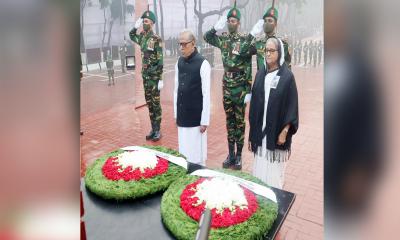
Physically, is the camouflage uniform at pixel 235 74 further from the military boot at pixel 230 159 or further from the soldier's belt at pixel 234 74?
the military boot at pixel 230 159

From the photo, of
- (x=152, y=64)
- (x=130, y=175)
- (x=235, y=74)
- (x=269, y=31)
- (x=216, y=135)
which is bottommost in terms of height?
(x=216, y=135)

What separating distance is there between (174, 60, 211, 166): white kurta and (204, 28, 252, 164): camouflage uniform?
1.09ft

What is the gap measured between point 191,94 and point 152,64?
5.30 ft

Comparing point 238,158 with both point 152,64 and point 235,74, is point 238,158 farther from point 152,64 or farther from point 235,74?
point 152,64

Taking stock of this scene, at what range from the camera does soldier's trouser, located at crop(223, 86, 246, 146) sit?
3982 mm

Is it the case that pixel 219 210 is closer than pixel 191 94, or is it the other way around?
pixel 219 210

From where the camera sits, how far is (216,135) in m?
5.59

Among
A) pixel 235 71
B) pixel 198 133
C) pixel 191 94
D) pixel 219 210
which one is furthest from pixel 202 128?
pixel 219 210

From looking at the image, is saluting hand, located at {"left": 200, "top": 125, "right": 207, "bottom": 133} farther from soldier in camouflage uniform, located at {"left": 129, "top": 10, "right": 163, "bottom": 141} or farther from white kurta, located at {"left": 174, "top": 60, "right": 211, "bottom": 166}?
soldier in camouflage uniform, located at {"left": 129, "top": 10, "right": 163, "bottom": 141}

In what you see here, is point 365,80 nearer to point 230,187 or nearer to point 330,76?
point 330,76

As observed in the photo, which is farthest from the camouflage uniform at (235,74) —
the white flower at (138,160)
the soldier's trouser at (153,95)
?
the white flower at (138,160)

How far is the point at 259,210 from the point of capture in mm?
1840

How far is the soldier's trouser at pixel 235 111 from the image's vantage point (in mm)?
3982

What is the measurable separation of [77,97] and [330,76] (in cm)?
31
